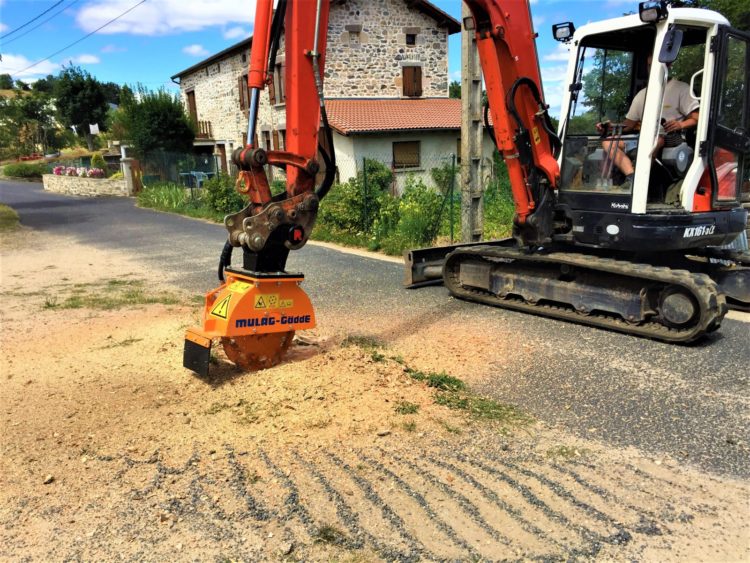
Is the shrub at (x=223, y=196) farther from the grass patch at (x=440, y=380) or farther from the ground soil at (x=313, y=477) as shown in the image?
the grass patch at (x=440, y=380)

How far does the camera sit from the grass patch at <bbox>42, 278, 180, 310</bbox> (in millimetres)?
7352

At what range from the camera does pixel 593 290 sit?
6062 millimetres

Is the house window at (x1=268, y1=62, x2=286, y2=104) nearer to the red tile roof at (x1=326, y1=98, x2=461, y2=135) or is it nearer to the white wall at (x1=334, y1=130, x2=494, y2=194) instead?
the red tile roof at (x1=326, y1=98, x2=461, y2=135)

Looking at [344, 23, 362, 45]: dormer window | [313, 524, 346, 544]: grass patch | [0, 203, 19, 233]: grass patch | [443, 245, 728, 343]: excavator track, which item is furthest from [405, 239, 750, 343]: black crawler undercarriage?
[344, 23, 362, 45]: dormer window

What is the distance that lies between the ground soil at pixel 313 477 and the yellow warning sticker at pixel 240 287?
2.22 ft

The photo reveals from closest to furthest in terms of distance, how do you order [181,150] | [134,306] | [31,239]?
[134,306] < [31,239] < [181,150]

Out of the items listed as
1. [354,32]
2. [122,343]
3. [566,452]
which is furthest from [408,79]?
[566,452]

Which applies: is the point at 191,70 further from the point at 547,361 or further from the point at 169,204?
the point at 547,361

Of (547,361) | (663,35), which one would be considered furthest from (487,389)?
(663,35)

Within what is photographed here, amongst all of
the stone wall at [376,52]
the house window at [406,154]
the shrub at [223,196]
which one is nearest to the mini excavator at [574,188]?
the shrub at [223,196]

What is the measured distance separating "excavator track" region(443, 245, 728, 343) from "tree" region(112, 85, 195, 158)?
2574cm

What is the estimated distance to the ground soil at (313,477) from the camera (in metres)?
2.70

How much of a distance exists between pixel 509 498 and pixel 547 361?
7.33 feet

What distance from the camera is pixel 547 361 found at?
5059 mm
